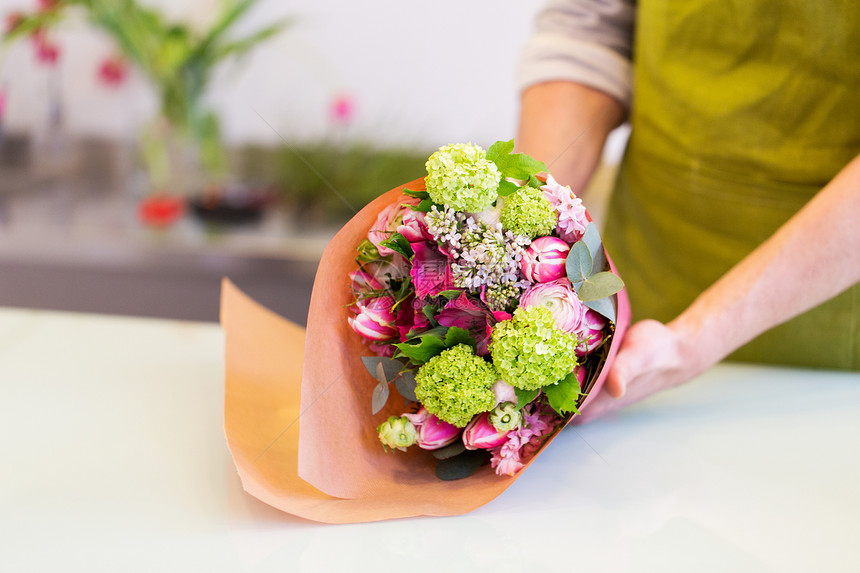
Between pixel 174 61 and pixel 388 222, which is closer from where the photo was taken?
pixel 388 222

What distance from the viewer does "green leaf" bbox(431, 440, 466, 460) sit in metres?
0.59

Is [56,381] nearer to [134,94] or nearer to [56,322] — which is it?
[56,322]

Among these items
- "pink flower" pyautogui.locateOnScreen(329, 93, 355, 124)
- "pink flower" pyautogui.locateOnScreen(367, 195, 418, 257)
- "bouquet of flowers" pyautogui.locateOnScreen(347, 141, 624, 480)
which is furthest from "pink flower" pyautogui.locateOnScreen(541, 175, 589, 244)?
"pink flower" pyautogui.locateOnScreen(329, 93, 355, 124)

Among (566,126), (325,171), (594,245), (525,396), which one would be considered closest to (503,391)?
(525,396)

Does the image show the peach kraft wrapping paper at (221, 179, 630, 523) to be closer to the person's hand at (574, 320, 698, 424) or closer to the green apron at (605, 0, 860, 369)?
the person's hand at (574, 320, 698, 424)

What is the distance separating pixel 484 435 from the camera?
0.56 m

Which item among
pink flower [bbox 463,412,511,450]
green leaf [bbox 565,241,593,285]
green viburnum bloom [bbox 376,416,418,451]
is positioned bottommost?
green viburnum bloom [bbox 376,416,418,451]

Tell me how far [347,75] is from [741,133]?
5.72ft

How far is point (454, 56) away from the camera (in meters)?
2.35

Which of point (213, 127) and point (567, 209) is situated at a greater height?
point (567, 209)

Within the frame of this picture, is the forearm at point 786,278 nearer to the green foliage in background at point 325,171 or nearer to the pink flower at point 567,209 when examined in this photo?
the pink flower at point 567,209

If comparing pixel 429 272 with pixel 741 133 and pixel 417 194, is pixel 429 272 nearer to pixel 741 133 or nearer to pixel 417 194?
pixel 417 194

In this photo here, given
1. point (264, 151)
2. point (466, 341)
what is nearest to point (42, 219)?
point (264, 151)

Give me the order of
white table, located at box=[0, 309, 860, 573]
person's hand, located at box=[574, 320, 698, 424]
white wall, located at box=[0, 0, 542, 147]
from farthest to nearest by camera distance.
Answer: white wall, located at box=[0, 0, 542, 147], person's hand, located at box=[574, 320, 698, 424], white table, located at box=[0, 309, 860, 573]
